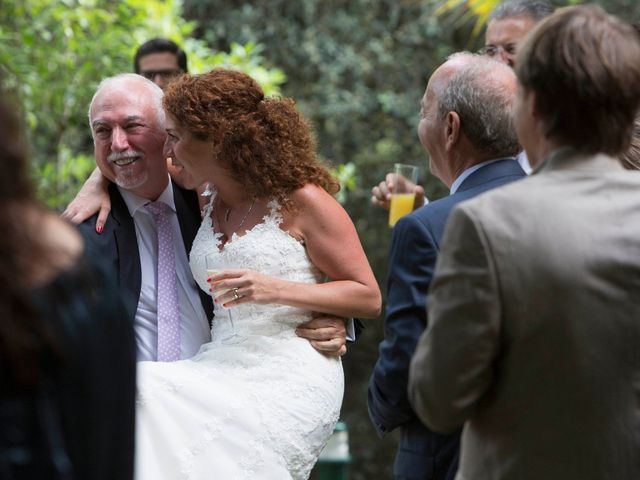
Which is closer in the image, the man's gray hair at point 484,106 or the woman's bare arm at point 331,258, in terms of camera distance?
the man's gray hair at point 484,106

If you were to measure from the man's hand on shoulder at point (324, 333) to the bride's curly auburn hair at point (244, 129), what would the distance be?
0.46m

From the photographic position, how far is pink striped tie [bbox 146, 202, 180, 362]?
4.59 metres

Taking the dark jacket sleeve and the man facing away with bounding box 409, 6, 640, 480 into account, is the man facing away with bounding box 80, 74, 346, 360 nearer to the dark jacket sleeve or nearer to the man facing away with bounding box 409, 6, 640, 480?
the dark jacket sleeve

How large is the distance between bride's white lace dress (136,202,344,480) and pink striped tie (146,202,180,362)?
0.54 ft

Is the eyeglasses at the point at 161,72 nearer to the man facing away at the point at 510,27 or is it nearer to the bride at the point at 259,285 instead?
the man facing away at the point at 510,27

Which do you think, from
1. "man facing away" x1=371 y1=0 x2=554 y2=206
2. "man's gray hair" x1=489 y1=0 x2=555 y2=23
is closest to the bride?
"man facing away" x1=371 y1=0 x2=554 y2=206

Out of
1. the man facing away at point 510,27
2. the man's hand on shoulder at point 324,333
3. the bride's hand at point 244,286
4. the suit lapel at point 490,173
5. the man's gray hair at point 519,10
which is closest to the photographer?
the suit lapel at point 490,173

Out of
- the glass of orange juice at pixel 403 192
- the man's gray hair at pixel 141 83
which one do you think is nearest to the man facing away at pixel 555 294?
the glass of orange juice at pixel 403 192

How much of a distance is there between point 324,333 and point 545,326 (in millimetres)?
1977

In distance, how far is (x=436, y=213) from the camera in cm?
347

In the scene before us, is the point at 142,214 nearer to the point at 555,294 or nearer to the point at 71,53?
the point at 555,294

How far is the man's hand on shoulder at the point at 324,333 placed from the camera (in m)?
4.40

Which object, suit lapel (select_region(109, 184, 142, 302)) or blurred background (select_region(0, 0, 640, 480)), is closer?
suit lapel (select_region(109, 184, 142, 302))

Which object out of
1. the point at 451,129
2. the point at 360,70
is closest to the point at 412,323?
the point at 451,129
